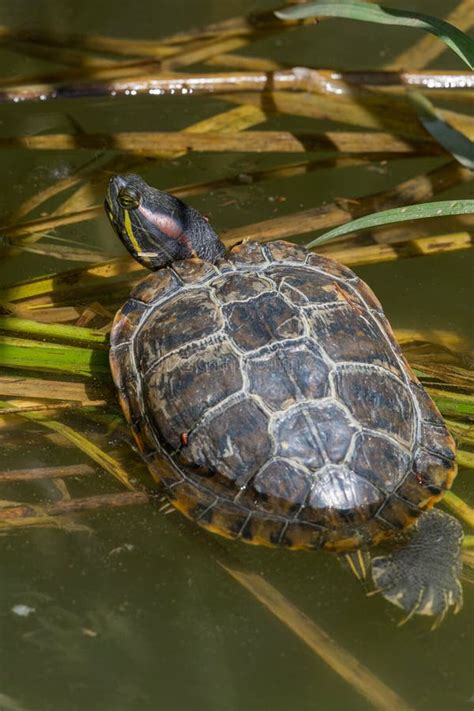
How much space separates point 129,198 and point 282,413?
1194 millimetres

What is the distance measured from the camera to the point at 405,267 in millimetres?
3969

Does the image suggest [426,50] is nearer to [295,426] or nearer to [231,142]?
[231,142]

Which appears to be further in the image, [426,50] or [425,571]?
[426,50]

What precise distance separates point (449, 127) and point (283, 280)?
1673 millimetres

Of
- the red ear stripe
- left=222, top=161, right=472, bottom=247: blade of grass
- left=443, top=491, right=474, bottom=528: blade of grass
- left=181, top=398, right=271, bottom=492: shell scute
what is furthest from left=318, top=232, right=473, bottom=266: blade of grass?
left=181, top=398, right=271, bottom=492: shell scute

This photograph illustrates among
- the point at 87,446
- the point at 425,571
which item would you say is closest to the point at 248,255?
the point at 87,446

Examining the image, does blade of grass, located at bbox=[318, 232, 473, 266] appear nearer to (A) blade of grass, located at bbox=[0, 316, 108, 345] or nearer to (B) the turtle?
(B) the turtle

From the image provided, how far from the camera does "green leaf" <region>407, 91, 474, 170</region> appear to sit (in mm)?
3996

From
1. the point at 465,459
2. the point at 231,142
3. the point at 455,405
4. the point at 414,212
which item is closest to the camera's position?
the point at 465,459

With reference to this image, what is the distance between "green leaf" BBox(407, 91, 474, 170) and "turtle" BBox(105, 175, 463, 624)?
132 cm

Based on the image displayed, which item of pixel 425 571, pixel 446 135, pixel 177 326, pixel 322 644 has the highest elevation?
pixel 446 135

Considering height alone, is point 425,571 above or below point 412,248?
below

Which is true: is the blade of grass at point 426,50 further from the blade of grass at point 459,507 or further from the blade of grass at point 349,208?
the blade of grass at point 459,507

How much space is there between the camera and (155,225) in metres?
3.41
